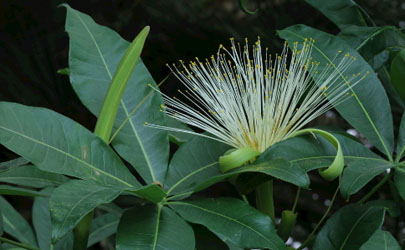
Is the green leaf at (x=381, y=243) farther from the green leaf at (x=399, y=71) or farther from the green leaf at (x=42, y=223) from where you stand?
the green leaf at (x=42, y=223)

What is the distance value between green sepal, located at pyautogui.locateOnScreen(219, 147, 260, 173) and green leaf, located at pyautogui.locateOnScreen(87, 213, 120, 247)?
453 mm

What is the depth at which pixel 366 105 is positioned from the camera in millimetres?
Answer: 952

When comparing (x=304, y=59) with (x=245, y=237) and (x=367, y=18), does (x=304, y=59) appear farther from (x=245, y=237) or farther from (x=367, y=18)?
(x=367, y=18)

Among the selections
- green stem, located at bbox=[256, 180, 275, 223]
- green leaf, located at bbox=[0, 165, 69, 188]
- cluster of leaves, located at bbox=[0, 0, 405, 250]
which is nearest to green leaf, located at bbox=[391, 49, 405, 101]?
cluster of leaves, located at bbox=[0, 0, 405, 250]

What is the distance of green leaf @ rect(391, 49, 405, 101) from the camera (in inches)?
36.9

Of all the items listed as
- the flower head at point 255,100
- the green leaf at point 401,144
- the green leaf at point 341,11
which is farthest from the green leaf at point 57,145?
the green leaf at point 341,11

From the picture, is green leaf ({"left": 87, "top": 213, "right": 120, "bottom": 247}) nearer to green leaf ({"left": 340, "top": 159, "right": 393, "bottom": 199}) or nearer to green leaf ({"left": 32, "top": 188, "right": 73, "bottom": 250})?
green leaf ({"left": 32, "top": 188, "right": 73, "bottom": 250})

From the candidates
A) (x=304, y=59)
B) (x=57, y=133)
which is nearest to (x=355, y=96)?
(x=304, y=59)

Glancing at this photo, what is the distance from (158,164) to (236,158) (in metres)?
0.15

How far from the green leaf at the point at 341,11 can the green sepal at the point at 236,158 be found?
56 centimetres

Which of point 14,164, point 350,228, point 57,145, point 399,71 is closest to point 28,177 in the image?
point 14,164

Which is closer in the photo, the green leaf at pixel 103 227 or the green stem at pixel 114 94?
the green stem at pixel 114 94

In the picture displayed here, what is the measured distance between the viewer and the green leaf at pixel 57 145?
75cm

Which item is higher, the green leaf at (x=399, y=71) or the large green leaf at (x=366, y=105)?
the green leaf at (x=399, y=71)
